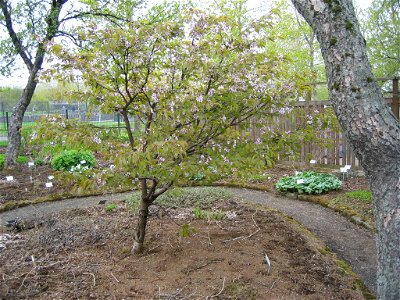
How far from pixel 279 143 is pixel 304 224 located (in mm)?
1983

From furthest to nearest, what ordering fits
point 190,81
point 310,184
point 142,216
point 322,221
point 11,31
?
point 11,31 → point 310,184 → point 322,221 → point 142,216 → point 190,81

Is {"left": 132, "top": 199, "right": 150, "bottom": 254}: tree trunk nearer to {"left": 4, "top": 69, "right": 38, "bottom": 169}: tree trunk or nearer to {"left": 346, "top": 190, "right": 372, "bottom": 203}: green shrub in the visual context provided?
{"left": 346, "top": 190, "right": 372, "bottom": 203}: green shrub

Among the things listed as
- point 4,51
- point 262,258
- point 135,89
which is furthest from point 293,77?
point 4,51

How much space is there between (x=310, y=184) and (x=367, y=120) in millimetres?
4313

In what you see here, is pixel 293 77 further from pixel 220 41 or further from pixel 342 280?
pixel 342 280

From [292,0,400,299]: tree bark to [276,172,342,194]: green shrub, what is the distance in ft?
12.6

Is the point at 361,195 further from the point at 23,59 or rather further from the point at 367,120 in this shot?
the point at 23,59

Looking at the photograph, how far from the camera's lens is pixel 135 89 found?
329 cm

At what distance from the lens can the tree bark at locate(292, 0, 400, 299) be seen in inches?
81.6

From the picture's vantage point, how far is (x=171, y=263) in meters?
3.40

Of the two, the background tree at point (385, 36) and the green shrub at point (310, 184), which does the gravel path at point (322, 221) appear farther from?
the background tree at point (385, 36)

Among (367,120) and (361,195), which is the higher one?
(367,120)

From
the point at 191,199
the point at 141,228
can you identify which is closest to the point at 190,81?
the point at 141,228

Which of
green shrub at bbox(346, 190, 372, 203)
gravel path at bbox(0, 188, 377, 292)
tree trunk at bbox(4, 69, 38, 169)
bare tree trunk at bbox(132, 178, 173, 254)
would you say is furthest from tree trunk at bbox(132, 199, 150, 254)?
tree trunk at bbox(4, 69, 38, 169)
